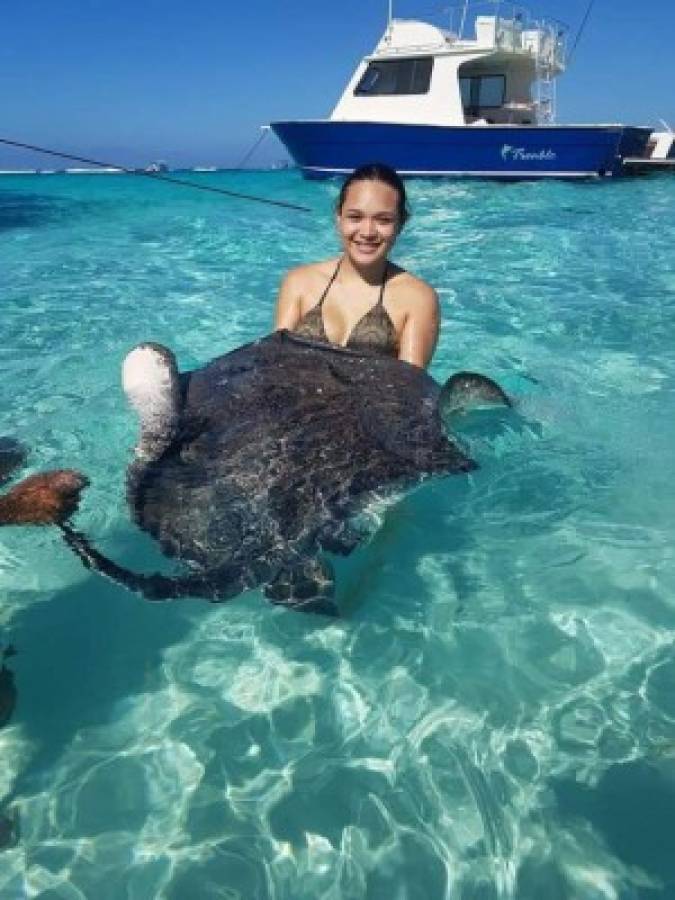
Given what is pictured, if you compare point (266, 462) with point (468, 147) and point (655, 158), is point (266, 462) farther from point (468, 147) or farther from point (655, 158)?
point (655, 158)

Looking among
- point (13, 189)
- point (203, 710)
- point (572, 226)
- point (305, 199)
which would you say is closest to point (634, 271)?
point (572, 226)

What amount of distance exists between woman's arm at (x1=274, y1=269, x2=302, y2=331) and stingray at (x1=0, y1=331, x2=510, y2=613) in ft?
1.67

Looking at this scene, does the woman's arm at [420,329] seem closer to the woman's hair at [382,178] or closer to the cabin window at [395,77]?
the woman's hair at [382,178]

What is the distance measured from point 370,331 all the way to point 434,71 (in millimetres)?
21406

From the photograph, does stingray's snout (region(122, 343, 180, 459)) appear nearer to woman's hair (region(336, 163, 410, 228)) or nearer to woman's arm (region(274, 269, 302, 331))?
woman's arm (region(274, 269, 302, 331))

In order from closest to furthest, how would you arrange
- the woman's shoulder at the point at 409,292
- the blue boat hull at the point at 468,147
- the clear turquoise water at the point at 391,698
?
1. the clear turquoise water at the point at 391,698
2. the woman's shoulder at the point at 409,292
3. the blue boat hull at the point at 468,147

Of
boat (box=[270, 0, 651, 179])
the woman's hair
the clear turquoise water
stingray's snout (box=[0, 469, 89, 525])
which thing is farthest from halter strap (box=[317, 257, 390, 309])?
boat (box=[270, 0, 651, 179])

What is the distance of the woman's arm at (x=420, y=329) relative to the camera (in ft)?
13.7

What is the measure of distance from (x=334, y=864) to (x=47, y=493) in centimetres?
224

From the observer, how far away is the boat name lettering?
21219 millimetres

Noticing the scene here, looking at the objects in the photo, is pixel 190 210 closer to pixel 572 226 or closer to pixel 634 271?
pixel 572 226

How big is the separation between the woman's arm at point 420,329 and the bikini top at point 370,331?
0.07m

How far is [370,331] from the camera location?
414 cm

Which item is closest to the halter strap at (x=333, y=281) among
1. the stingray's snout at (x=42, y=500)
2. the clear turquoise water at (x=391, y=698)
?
the clear turquoise water at (x=391, y=698)
